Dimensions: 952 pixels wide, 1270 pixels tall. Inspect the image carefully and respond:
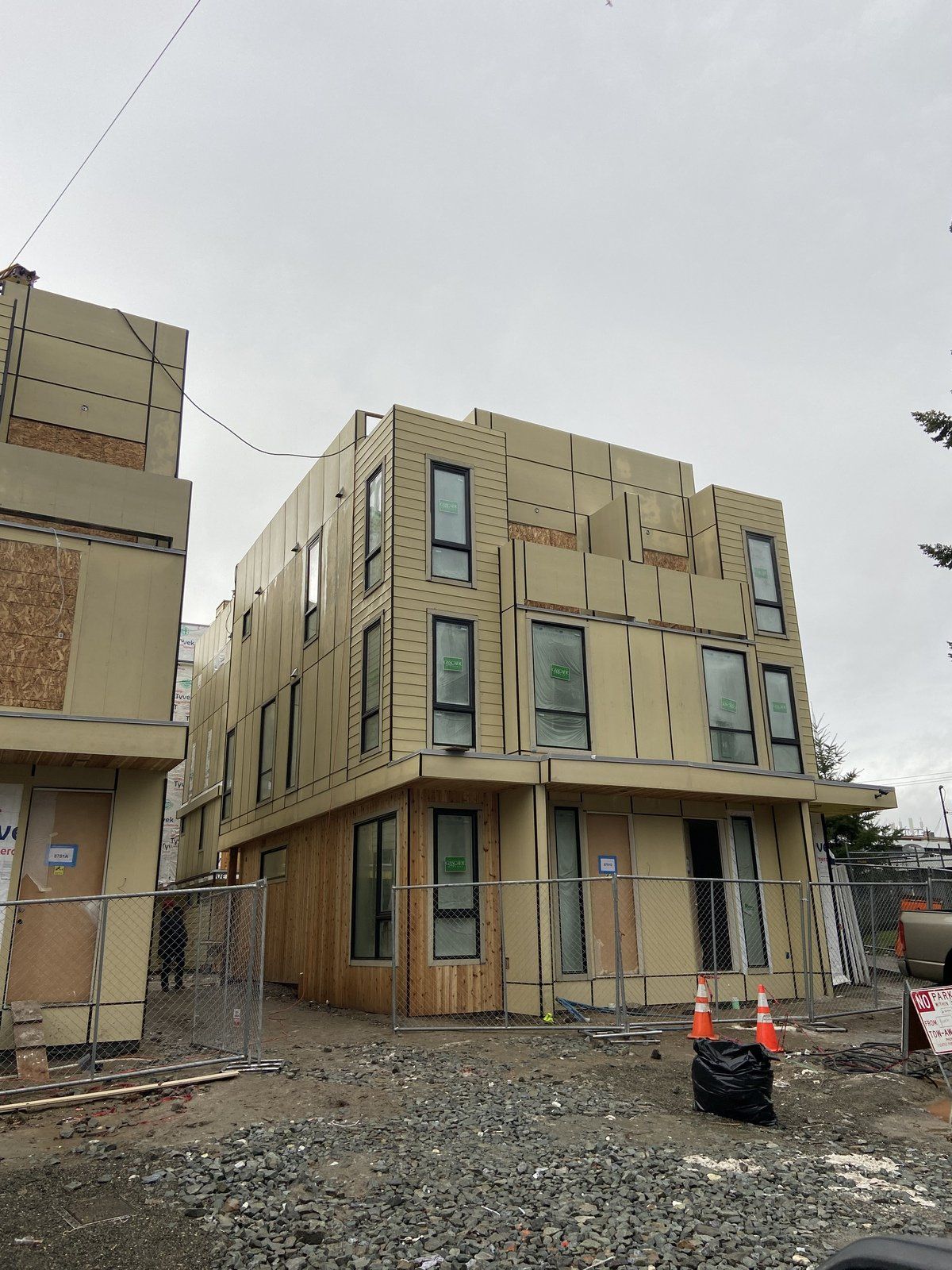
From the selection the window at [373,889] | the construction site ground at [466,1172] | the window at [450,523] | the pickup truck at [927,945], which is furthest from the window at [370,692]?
the pickup truck at [927,945]

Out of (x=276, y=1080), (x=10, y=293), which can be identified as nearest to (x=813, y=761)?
(x=276, y=1080)

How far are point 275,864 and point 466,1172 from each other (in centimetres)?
1501

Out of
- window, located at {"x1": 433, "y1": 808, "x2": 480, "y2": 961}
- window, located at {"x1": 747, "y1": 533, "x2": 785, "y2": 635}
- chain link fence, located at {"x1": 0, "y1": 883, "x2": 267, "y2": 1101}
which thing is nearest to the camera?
chain link fence, located at {"x1": 0, "y1": 883, "x2": 267, "y2": 1101}

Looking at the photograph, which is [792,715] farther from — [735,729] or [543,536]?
[543,536]

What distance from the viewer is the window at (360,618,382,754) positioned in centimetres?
1452

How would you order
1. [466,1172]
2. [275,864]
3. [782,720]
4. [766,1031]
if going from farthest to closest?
[275,864] → [782,720] → [766,1031] → [466,1172]

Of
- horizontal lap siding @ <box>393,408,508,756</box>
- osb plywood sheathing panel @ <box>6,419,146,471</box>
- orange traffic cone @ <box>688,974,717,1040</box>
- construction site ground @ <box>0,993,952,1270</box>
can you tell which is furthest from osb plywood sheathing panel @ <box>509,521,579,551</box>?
construction site ground @ <box>0,993,952,1270</box>

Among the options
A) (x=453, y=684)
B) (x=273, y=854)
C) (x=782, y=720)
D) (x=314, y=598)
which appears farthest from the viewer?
(x=273, y=854)

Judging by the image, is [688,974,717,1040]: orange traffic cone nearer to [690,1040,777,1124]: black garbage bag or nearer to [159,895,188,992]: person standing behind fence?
[690,1040,777,1124]: black garbage bag

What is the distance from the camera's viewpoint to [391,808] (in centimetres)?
1383

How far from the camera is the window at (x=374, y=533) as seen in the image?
15203 mm

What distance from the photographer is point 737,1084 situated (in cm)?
687

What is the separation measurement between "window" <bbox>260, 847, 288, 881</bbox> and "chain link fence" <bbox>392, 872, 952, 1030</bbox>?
21.9 ft

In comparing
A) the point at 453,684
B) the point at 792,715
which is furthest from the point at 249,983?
the point at 792,715
